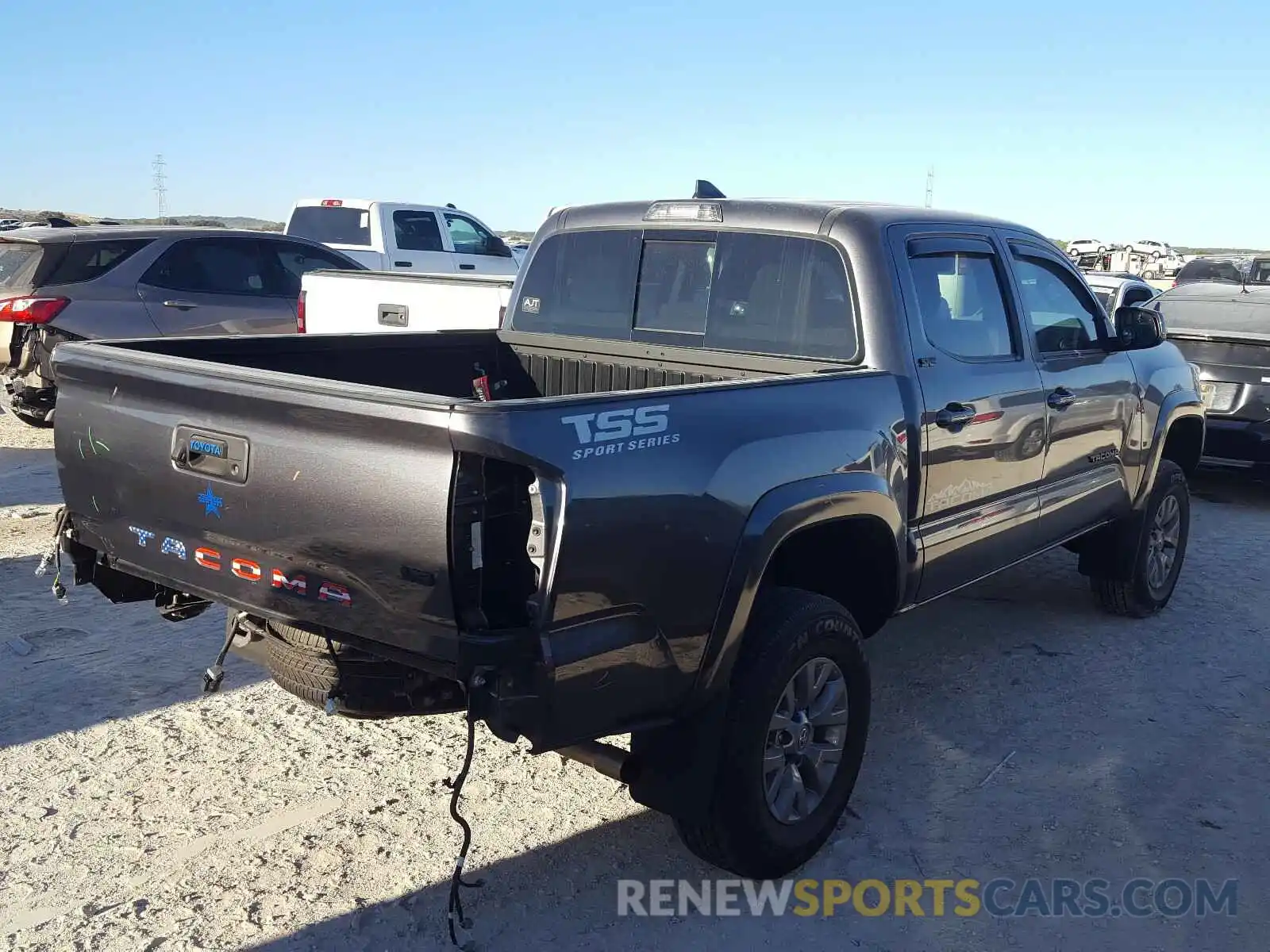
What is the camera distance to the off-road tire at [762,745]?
3.30 meters

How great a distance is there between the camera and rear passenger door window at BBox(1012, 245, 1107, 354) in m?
5.05

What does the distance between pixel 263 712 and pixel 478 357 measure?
1.73 m

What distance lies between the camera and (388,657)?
2955mm

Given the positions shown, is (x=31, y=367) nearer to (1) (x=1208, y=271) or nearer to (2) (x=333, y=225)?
(2) (x=333, y=225)

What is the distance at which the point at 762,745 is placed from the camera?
3348mm

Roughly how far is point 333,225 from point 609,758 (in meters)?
13.2

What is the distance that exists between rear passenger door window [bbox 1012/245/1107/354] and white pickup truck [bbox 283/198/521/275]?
10.4 m

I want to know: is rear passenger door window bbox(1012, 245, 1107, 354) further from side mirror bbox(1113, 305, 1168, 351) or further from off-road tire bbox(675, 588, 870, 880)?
off-road tire bbox(675, 588, 870, 880)

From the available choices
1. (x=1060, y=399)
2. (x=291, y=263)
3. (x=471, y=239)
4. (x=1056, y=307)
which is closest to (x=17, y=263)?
(x=291, y=263)

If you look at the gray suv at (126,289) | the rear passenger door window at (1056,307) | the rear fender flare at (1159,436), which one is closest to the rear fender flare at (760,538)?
the rear passenger door window at (1056,307)

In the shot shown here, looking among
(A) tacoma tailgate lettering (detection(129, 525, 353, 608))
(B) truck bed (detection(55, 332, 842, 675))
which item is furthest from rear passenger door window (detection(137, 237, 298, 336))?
(A) tacoma tailgate lettering (detection(129, 525, 353, 608))

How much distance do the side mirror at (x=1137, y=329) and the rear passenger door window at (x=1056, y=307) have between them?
0.08 meters

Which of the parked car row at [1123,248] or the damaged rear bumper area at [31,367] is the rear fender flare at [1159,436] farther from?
the parked car row at [1123,248]

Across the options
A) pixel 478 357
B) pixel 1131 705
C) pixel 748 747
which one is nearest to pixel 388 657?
pixel 748 747
